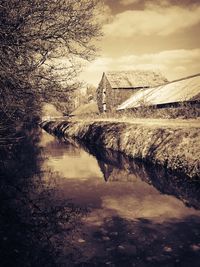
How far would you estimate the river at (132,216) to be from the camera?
5727 mm

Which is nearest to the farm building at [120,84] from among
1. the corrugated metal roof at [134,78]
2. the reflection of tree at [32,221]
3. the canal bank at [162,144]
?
the corrugated metal roof at [134,78]

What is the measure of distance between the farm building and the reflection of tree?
1784 inches

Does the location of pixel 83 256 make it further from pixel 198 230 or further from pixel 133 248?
pixel 198 230

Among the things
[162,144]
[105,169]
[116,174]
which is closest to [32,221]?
[116,174]

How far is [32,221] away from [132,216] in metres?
2.74

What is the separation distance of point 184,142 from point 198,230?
680 centimetres

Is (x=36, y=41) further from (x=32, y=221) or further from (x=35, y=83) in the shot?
(x=32, y=221)

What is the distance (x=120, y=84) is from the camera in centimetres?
5856

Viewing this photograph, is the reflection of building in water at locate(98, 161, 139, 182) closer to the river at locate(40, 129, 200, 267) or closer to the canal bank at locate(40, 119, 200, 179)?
the river at locate(40, 129, 200, 267)

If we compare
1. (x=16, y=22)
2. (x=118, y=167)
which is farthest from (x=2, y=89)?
(x=118, y=167)

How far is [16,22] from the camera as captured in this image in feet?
25.8

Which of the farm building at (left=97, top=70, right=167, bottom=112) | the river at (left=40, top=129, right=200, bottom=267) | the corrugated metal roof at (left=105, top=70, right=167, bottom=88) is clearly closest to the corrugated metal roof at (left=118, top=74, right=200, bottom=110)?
the river at (left=40, top=129, right=200, bottom=267)

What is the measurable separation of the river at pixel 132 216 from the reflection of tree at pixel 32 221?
380 millimetres

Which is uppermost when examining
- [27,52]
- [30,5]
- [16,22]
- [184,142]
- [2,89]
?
[30,5]
